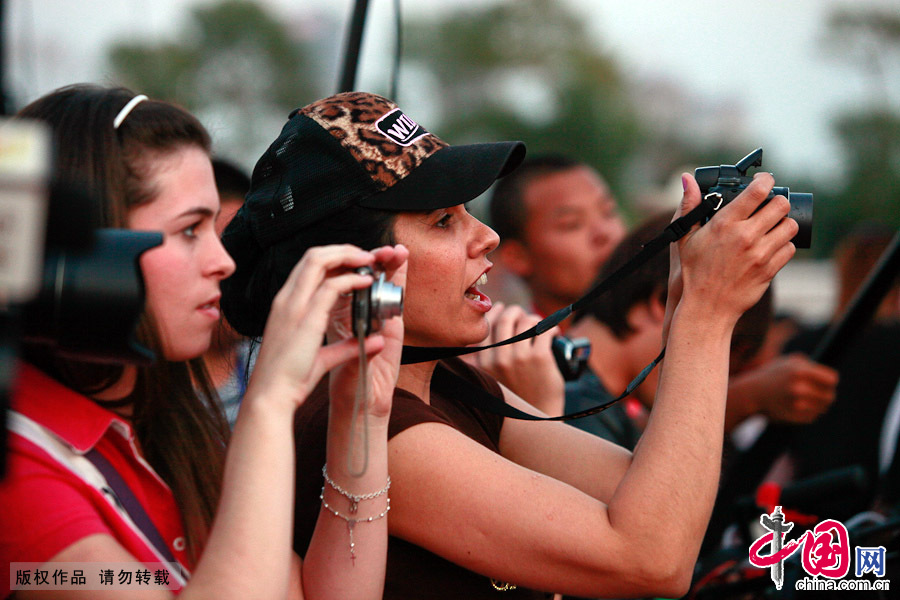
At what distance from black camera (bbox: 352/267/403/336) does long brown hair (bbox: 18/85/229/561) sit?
0.35m

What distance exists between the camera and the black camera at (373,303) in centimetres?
123

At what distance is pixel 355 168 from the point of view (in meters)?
1.60

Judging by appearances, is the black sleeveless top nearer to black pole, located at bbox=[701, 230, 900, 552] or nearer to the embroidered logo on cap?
the embroidered logo on cap

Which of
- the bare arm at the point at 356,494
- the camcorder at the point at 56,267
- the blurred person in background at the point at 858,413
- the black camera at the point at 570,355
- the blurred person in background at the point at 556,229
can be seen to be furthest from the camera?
the blurred person in background at the point at 858,413

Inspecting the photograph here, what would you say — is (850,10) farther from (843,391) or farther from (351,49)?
(351,49)

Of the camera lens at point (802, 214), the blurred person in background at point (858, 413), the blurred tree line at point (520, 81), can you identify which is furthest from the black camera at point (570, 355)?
the blurred tree line at point (520, 81)

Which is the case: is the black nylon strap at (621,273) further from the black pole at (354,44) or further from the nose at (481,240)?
the black pole at (354,44)

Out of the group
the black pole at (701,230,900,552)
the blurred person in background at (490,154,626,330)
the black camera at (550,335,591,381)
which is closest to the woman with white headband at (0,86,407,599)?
the black camera at (550,335,591,381)

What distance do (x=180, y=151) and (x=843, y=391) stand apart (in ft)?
11.4

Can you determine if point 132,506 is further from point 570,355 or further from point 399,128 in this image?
point 570,355

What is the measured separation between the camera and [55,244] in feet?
Answer: 2.75

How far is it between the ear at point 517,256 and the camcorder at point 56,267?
8.20 ft

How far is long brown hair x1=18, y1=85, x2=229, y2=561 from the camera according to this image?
1362mm

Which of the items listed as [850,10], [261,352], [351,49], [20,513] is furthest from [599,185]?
[850,10]
